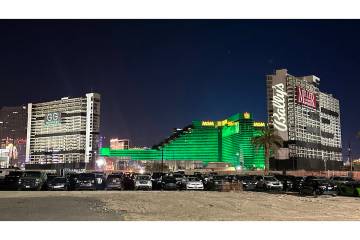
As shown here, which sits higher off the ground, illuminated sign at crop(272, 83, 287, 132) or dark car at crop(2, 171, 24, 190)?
illuminated sign at crop(272, 83, 287, 132)

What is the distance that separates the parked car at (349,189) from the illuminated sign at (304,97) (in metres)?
90.5

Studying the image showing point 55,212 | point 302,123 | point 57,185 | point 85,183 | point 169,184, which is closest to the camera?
point 55,212

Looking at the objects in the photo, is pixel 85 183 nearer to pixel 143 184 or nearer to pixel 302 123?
pixel 143 184

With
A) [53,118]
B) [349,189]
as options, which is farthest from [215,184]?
[53,118]

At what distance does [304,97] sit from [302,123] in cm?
1119

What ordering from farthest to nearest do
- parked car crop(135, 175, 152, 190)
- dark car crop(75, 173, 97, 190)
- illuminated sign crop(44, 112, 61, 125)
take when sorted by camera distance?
illuminated sign crop(44, 112, 61, 125) < parked car crop(135, 175, 152, 190) < dark car crop(75, 173, 97, 190)

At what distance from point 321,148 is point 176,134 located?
58.8 m

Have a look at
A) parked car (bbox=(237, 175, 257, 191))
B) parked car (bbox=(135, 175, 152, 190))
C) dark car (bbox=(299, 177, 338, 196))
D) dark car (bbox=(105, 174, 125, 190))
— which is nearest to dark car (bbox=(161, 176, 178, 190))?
parked car (bbox=(135, 175, 152, 190))

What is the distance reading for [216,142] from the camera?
17012 centimetres

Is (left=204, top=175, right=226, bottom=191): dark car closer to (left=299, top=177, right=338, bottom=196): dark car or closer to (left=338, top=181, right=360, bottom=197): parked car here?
(left=299, top=177, right=338, bottom=196): dark car

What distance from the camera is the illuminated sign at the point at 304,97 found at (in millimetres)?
119688

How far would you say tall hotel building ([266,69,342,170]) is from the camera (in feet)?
371
